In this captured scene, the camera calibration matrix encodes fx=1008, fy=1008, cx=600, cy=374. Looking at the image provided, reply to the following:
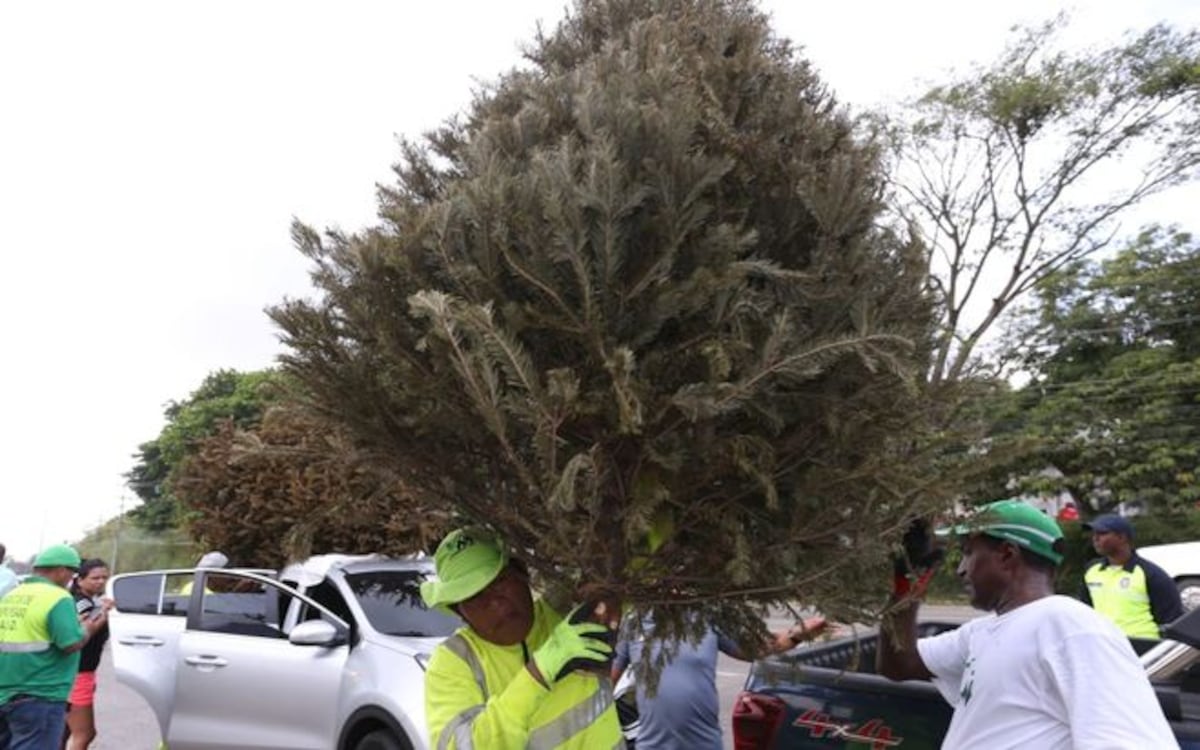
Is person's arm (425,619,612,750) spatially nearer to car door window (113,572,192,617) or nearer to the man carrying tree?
the man carrying tree

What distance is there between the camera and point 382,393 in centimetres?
226

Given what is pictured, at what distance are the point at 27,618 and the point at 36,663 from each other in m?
0.27

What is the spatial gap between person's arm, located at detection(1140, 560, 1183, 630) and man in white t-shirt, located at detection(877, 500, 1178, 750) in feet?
12.4

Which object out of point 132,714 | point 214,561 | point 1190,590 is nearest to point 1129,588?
point 1190,590

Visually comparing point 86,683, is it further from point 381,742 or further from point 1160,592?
point 1160,592

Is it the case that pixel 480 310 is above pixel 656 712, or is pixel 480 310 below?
above

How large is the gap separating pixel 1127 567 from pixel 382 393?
18.1 ft

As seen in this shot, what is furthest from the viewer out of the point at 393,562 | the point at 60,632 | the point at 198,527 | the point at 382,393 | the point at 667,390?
the point at 198,527

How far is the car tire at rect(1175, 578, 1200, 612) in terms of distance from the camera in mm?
6207

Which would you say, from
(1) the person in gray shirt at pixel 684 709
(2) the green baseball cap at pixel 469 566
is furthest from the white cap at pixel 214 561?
(2) the green baseball cap at pixel 469 566

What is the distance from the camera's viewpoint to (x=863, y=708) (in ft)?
11.6

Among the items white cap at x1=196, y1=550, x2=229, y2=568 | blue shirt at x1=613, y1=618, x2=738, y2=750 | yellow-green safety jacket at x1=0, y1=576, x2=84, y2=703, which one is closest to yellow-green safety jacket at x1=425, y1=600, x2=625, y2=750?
blue shirt at x1=613, y1=618, x2=738, y2=750

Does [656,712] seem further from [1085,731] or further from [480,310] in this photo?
[480,310]

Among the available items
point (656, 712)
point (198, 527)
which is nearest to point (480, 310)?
point (656, 712)
